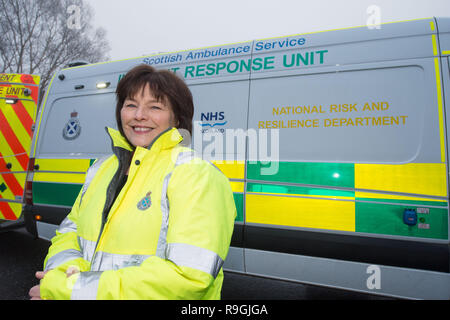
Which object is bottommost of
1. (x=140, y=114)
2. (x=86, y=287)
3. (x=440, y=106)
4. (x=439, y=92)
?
(x=86, y=287)

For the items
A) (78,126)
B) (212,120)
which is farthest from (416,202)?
(78,126)

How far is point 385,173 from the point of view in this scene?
2.02 metres

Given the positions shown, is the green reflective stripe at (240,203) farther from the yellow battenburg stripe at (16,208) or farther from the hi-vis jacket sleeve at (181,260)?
the yellow battenburg stripe at (16,208)

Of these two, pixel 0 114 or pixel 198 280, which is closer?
pixel 198 280

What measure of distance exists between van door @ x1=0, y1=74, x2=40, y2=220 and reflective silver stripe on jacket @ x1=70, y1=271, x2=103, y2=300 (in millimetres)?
3986

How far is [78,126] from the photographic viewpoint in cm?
320

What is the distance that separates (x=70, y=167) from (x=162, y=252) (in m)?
2.65

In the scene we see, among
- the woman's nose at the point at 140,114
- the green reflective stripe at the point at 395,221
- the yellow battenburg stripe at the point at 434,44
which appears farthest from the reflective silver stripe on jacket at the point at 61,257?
the yellow battenburg stripe at the point at 434,44

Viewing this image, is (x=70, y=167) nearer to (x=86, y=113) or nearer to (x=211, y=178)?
(x=86, y=113)

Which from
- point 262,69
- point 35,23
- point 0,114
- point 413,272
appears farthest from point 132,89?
point 35,23

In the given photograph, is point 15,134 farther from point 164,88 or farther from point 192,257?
point 192,257

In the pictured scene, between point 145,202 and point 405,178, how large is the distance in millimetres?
1861

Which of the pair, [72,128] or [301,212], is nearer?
[301,212]

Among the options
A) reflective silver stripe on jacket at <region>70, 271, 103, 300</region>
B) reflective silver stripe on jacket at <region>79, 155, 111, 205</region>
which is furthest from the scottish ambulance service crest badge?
reflective silver stripe on jacket at <region>70, 271, 103, 300</region>
